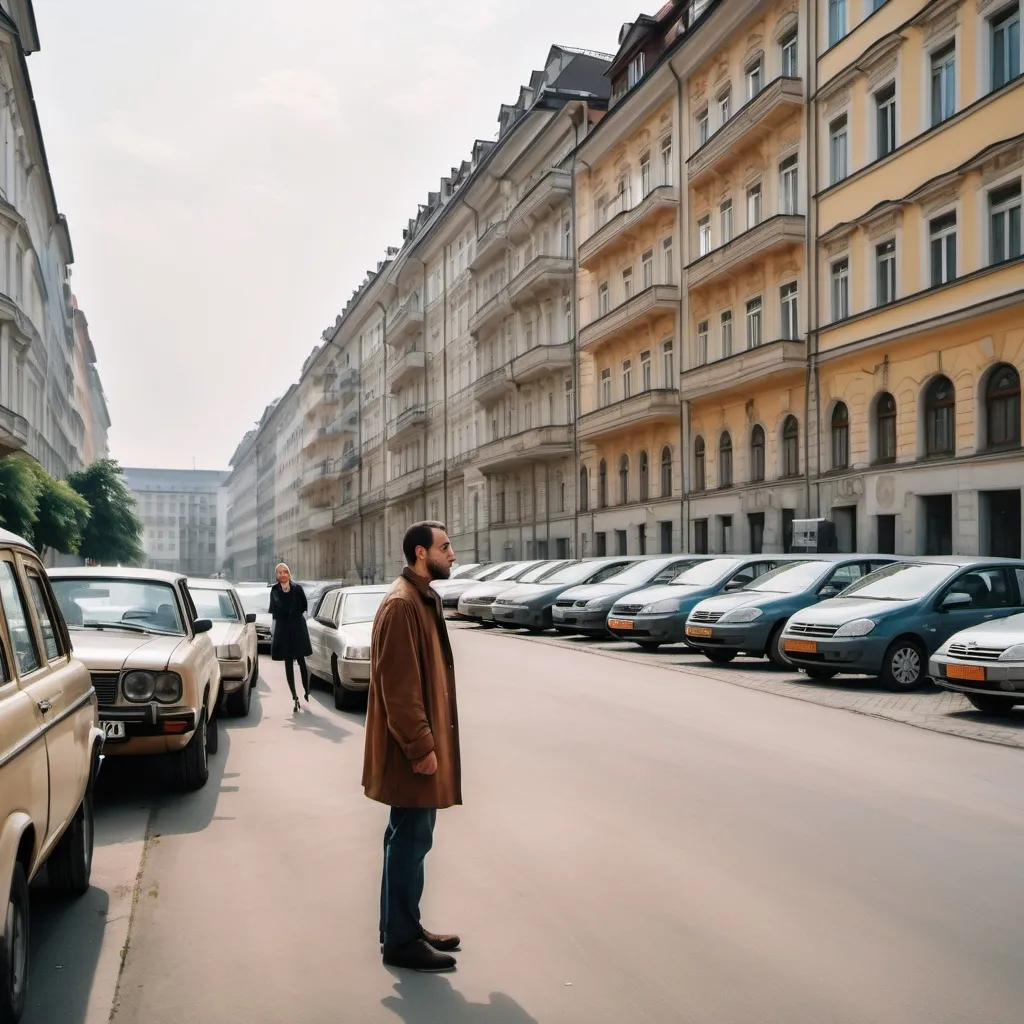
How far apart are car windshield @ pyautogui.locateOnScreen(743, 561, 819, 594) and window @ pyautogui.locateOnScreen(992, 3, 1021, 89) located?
425 inches

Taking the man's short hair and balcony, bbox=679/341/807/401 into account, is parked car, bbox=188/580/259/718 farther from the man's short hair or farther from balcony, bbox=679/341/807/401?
balcony, bbox=679/341/807/401

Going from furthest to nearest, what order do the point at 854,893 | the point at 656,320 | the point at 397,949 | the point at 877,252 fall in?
the point at 656,320
the point at 877,252
the point at 854,893
the point at 397,949

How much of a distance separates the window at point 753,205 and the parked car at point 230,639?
21.6 meters

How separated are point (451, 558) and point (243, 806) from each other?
3.67 metres

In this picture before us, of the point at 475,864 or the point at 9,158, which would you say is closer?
the point at 475,864

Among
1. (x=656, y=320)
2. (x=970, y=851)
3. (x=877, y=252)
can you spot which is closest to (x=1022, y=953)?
(x=970, y=851)

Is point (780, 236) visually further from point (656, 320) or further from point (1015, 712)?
point (1015, 712)

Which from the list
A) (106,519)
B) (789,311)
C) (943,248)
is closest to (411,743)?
(943,248)

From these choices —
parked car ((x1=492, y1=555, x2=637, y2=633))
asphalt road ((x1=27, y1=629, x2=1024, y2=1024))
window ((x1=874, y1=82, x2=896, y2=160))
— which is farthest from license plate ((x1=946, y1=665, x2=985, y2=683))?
window ((x1=874, y1=82, x2=896, y2=160))

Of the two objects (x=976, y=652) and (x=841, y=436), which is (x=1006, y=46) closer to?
(x=841, y=436)

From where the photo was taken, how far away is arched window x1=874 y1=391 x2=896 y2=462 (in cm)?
2614

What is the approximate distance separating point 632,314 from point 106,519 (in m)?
33.7

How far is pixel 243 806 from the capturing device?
7512 mm

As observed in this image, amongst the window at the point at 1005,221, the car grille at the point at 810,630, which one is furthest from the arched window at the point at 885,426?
the car grille at the point at 810,630
